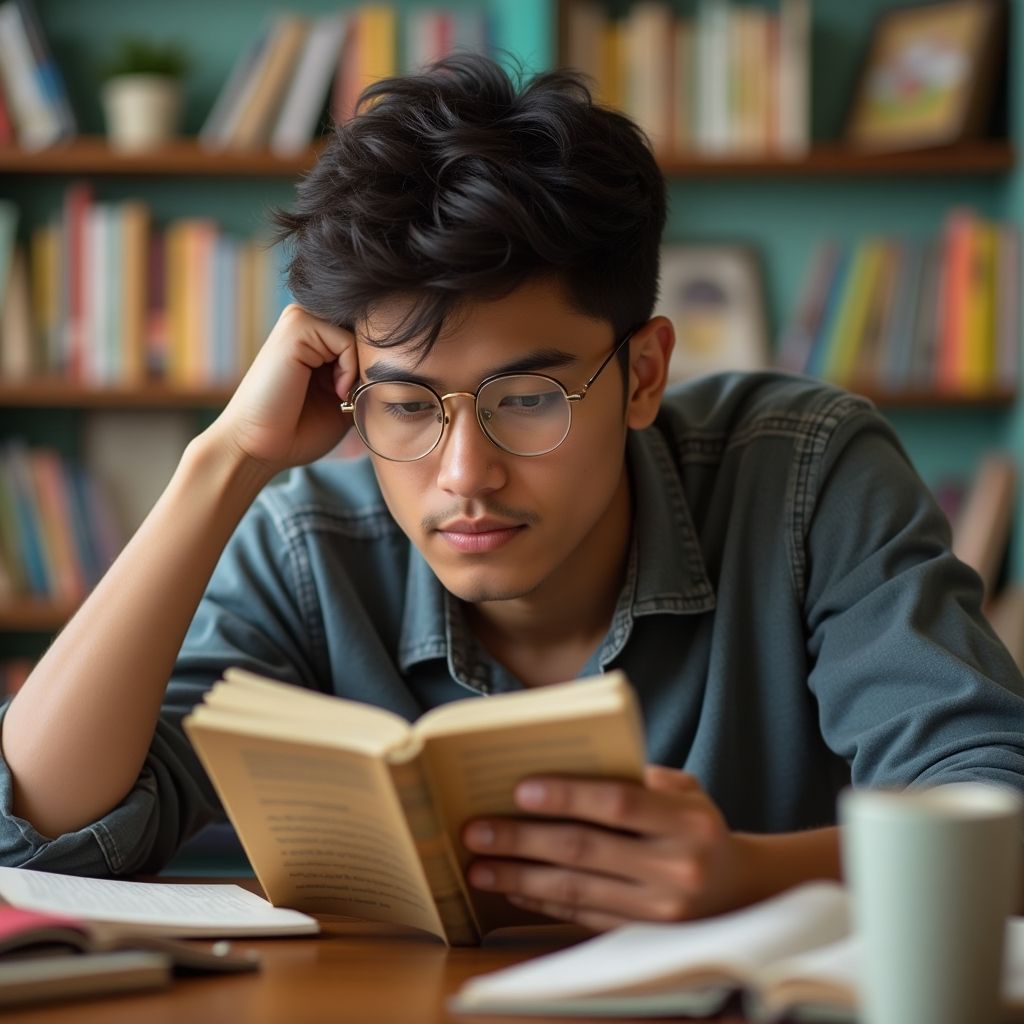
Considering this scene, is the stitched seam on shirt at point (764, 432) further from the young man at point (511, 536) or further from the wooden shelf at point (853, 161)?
the wooden shelf at point (853, 161)

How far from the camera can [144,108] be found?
3244 millimetres

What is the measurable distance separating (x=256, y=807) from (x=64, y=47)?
2.85 metres

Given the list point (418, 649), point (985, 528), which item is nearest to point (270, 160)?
point (985, 528)

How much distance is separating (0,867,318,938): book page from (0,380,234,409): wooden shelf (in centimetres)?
219

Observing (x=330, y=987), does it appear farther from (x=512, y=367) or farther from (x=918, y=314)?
(x=918, y=314)

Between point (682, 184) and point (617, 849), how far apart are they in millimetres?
2628

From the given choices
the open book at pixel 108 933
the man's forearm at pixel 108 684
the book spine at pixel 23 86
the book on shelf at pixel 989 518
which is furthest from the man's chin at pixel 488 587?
the book spine at pixel 23 86

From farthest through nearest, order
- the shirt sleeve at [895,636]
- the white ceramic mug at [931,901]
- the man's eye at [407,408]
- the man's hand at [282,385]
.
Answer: the man's hand at [282,385] < the man's eye at [407,408] < the shirt sleeve at [895,636] < the white ceramic mug at [931,901]

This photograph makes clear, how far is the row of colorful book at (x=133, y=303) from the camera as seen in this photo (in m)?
3.27

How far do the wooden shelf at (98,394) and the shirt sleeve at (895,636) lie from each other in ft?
6.67

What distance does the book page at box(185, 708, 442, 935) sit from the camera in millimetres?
930

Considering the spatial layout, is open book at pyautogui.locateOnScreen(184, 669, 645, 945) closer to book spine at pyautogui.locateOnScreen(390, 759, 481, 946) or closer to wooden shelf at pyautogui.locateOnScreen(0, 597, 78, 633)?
book spine at pyautogui.locateOnScreen(390, 759, 481, 946)

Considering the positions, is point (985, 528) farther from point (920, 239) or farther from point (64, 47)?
point (64, 47)

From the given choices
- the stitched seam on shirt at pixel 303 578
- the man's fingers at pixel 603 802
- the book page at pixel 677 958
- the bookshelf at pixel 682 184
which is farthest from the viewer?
the bookshelf at pixel 682 184
